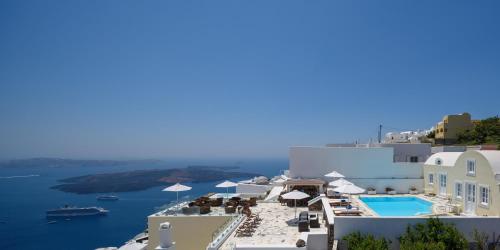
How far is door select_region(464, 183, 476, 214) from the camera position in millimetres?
15562

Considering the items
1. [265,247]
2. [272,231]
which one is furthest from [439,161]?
[265,247]

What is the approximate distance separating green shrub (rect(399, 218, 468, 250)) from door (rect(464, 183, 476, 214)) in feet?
15.2

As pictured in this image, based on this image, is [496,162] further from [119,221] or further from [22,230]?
[22,230]

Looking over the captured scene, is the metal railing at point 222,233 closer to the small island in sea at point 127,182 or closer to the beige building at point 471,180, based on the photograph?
the beige building at point 471,180

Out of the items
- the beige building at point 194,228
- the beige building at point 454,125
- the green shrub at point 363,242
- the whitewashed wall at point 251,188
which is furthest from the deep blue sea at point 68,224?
the beige building at point 454,125

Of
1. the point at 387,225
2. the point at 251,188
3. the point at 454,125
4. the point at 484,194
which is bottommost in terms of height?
the point at 251,188

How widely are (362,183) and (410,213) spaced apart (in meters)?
8.52

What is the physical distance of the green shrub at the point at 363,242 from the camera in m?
10.8

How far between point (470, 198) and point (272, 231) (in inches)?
419

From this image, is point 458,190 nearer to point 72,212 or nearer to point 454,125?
point 454,125

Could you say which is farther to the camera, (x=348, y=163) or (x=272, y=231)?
(x=348, y=163)

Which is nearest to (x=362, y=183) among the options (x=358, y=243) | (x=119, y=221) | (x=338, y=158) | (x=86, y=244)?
(x=338, y=158)

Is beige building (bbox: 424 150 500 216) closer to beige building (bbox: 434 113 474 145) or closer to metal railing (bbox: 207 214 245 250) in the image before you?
metal railing (bbox: 207 214 245 250)

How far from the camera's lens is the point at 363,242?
11125mm
